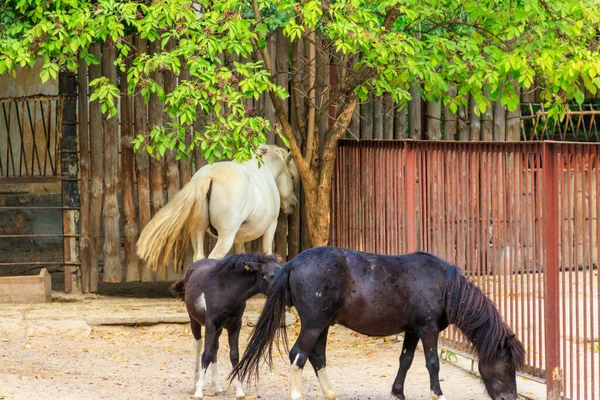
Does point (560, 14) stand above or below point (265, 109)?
above

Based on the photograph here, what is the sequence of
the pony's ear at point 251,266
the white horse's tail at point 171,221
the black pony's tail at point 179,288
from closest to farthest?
the pony's ear at point 251,266, the black pony's tail at point 179,288, the white horse's tail at point 171,221

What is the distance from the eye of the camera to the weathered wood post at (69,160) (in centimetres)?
1006

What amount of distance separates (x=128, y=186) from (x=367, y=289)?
4.85 metres

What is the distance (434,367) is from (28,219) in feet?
28.2

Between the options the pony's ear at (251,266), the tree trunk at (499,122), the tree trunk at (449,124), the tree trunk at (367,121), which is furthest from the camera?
the tree trunk at (499,122)

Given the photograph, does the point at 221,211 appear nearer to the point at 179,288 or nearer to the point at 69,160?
the point at 69,160

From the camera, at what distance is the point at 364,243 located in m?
9.41

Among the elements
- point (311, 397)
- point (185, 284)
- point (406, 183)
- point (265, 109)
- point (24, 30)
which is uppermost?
point (24, 30)

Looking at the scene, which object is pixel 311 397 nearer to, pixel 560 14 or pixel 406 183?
pixel 406 183

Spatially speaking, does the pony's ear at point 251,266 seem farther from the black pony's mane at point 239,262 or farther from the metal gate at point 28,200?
the metal gate at point 28,200

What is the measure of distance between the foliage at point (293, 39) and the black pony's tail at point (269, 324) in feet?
7.29

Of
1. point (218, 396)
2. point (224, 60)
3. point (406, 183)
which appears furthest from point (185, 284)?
point (224, 60)

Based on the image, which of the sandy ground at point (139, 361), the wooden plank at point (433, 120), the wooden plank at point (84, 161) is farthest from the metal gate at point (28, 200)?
the wooden plank at point (433, 120)

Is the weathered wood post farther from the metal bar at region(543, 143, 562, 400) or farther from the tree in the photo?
the metal bar at region(543, 143, 562, 400)
